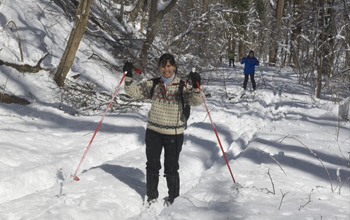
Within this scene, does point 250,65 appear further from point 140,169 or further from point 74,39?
point 140,169

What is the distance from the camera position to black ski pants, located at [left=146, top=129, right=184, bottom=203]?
3.25 metres

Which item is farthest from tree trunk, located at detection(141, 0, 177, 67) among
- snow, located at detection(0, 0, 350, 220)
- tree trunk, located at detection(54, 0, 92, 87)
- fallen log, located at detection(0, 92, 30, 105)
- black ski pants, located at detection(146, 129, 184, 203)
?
black ski pants, located at detection(146, 129, 184, 203)

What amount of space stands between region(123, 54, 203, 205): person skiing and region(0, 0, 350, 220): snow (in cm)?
35

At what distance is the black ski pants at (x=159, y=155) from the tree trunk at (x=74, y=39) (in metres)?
4.93

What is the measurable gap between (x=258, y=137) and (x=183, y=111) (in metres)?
2.82

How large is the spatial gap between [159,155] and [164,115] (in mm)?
456

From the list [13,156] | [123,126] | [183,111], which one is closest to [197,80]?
[183,111]

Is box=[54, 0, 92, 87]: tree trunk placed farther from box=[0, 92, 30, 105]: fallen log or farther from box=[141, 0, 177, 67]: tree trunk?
box=[141, 0, 177, 67]: tree trunk

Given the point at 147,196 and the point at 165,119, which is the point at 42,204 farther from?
the point at 165,119

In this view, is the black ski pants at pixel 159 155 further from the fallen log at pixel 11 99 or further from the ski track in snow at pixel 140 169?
the fallen log at pixel 11 99

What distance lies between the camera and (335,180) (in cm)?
360

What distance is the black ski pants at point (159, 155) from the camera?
3.25m

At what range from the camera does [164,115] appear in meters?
3.19

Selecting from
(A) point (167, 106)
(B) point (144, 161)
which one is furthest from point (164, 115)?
(B) point (144, 161)
